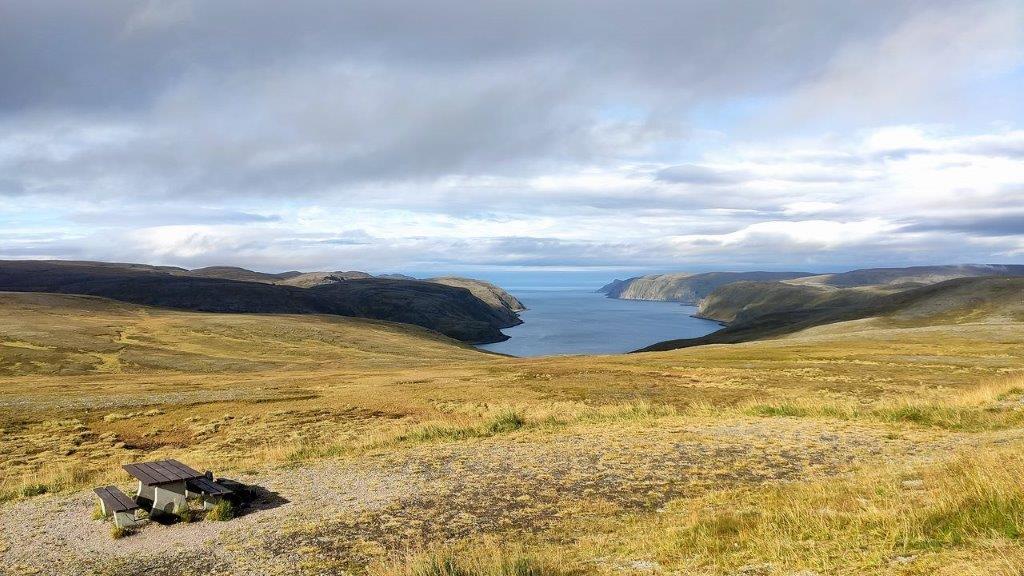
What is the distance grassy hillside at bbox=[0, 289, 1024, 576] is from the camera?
8.31m

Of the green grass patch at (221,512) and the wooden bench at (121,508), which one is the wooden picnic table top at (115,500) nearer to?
the wooden bench at (121,508)

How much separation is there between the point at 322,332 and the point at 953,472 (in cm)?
10131

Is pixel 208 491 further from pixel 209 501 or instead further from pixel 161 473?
pixel 161 473

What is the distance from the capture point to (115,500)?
1182cm

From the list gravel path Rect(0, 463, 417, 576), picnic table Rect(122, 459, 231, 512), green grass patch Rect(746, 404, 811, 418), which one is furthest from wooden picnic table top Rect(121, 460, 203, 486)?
green grass patch Rect(746, 404, 811, 418)

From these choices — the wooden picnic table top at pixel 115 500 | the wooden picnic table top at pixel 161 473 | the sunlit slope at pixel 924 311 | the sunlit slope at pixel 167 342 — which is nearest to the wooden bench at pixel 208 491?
the wooden picnic table top at pixel 161 473

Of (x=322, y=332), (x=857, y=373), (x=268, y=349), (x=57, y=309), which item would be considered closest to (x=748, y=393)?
(x=857, y=373)

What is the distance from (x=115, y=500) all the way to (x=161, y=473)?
1.11 meters

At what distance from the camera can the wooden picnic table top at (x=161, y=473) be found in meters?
12.1

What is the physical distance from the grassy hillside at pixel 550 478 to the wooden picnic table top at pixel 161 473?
1.16 m

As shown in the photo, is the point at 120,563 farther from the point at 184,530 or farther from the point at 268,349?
the point at 268,349

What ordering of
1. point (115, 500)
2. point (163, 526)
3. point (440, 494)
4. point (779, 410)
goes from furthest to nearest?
point (779, 410)
point (440, 494)
point (115, 500)
point (163, 526)

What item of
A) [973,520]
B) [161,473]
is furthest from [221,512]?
[973,520]

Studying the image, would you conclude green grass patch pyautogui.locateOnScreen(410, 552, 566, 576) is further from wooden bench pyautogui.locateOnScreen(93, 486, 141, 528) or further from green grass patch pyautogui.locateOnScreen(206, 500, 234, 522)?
wooden bench pyautogui.locateOnScreen(93, 486, 141, 528)
